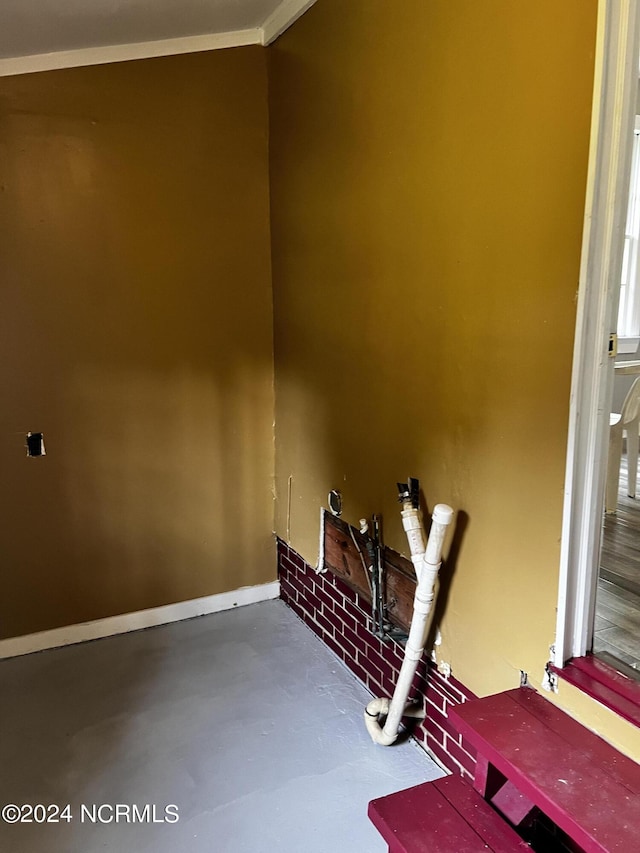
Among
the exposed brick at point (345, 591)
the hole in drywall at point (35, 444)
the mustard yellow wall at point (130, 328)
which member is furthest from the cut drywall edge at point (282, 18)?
the exposed brick at point (345, 591)

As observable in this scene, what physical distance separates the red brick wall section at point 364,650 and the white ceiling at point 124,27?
216 cm

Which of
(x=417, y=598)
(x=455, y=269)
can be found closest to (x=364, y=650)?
(x=417, y=598)

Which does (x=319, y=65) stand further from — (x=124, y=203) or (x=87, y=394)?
(x=87, y=394)

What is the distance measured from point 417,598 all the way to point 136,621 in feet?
4.90

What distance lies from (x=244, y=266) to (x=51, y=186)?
0.82 metres

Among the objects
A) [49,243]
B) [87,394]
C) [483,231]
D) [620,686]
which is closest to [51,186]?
[49,243]

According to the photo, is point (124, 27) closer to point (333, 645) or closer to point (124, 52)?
point (124, 52)

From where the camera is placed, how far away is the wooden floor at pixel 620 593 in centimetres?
183

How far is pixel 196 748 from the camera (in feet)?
6.63

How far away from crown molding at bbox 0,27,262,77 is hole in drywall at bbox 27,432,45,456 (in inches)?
52.2

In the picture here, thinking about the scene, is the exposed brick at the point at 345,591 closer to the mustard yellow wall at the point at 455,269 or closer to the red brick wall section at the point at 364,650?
the red brick wall section at the point at 364,650

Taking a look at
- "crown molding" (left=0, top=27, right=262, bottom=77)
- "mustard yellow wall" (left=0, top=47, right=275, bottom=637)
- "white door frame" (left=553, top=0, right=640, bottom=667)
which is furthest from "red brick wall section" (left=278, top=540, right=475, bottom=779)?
"crown molding" (left=0, top=27, right=262, bottom=77)

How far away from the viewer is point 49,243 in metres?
2.41

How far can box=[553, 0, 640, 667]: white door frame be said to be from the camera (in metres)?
1.26
